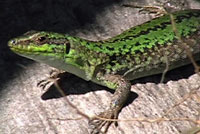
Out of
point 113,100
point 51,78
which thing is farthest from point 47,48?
point 113,100

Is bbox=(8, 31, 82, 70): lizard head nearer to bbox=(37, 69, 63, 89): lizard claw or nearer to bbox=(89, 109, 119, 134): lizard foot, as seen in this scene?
bbox=(37, 69, 63, 89): lizard claw

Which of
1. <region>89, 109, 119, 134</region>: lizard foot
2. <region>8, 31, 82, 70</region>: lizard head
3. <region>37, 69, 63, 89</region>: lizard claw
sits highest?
<region>8, 31, 82, 70</region>: lizard head

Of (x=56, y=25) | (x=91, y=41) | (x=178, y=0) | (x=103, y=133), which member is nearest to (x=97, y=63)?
(x=91, y=41)

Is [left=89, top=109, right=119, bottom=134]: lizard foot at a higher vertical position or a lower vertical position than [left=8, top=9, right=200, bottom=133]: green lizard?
lower

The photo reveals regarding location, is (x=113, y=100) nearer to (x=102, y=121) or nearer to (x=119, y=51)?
(x=102, y=121)

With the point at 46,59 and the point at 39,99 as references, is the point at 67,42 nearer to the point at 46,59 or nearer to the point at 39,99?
the point at 46,59

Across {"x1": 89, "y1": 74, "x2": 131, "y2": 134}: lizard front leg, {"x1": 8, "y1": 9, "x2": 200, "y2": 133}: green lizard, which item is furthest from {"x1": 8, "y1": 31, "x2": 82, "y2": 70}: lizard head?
{"x1": 89, "y1": 74, "x2": 131, "y2": 134}: lizard front leg

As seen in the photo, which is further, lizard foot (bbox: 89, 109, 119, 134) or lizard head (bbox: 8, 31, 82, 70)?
lizard head (bbox: 8, 31, 82, 70)
